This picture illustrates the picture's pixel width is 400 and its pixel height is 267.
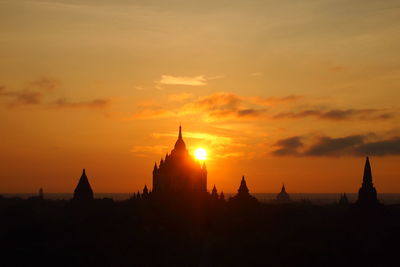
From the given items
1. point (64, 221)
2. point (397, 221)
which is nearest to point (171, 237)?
point (64, 221)

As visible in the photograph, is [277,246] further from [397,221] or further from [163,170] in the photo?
[163,170]

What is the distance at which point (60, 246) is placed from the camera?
244 ft

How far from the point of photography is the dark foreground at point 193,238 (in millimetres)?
70000

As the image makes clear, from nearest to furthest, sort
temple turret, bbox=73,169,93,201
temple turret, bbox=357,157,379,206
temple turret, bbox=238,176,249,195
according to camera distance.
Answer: temple turret, bbox=357,157,379,206 < temple turret, bbox=73,169,93,201 < temple turret, bbox=238,176,249,195

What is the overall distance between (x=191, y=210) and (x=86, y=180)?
15420mm

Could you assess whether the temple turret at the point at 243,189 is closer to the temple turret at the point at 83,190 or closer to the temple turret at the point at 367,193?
the temple turret at the point at 367,193

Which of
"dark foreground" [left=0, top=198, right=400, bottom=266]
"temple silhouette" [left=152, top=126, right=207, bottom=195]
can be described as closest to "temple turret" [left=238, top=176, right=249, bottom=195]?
"dark foreground" [left=0, top=198, right=400, bottom=266]

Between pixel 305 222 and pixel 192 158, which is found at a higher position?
pixel 192 158

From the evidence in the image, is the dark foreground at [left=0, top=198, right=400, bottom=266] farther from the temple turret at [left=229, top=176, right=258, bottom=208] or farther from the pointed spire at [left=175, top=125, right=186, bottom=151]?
the pointed spire at [left=175, top=125, right=186, bottom=151]

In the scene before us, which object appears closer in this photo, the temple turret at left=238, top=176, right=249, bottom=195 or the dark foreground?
the dark foreground

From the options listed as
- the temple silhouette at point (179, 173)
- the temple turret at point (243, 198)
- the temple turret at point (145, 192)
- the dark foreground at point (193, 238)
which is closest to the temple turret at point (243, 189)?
the temple turret at point (243, 198)

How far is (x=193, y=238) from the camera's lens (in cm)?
8125

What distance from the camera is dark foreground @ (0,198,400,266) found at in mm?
70000

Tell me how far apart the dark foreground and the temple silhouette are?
577 centimetres
